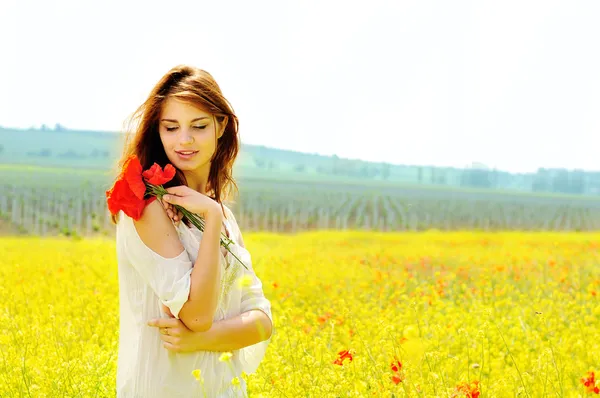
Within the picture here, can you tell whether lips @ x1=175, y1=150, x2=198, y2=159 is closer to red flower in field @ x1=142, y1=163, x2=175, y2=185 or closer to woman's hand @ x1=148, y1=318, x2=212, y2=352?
red flower in field @ x1=142, y1=163, x2=175, y2=185

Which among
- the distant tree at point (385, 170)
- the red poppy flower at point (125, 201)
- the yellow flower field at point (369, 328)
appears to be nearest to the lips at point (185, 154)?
the red poppy flower at point (125, 201)

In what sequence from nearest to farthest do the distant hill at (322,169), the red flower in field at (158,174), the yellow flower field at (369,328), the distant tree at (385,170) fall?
the red flower in field at (158,174) < the yellow flower field at (369,328) < the distant hill at (322,169) < the distant tree at (385,170)

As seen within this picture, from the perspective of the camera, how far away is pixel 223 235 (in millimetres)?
2510

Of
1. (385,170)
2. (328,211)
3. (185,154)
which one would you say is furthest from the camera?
(385,170)

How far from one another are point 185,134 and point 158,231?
353 millimetres

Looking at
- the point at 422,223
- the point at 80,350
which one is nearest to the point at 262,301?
the point at 80,350

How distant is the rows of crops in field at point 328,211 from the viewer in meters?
23.1

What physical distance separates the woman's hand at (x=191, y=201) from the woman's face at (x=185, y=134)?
177mm

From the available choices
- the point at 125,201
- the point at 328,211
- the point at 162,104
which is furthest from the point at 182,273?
the point at 328,211

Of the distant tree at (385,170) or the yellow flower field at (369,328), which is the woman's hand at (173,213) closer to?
the yellow flower field at (369,328)

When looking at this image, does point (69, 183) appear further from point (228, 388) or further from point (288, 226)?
point (228, 388)

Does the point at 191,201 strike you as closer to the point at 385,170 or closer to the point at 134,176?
the point at 134,176

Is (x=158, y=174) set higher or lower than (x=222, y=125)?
lower

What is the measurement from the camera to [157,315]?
7.84ft
